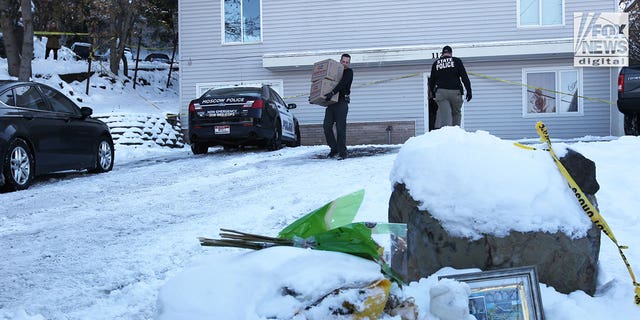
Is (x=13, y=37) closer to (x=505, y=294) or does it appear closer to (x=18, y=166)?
(x=18, y=166)

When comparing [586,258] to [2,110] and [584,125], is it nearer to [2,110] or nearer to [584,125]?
[2,110]

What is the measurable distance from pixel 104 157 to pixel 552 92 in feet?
43.8

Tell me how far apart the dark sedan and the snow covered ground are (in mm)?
283

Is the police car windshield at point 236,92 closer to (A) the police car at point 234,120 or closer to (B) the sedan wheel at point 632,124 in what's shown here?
(A) the police car at point 234,120

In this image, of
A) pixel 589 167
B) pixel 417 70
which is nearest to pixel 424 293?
pixel 589 167

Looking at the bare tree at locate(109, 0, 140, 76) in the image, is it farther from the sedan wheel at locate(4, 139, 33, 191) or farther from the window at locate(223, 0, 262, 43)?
the sedan wheel at locate(4, 139, 33, 191)

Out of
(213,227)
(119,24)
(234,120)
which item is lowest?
(213,227)

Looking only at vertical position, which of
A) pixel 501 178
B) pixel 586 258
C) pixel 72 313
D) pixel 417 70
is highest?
pixel 417 70

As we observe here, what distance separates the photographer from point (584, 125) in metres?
19.2

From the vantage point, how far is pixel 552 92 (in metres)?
19.4

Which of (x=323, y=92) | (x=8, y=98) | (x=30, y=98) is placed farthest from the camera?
(x=323, y=92)

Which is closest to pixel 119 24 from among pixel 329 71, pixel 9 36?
pixel 9 36

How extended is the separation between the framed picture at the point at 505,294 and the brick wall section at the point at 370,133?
1634 cm

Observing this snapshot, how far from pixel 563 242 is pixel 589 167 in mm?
716
